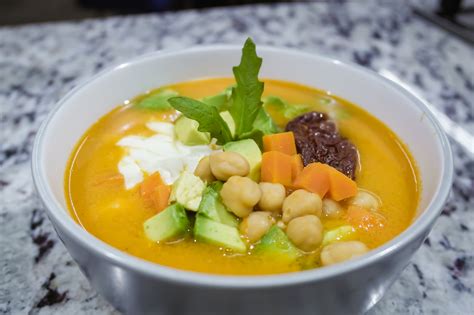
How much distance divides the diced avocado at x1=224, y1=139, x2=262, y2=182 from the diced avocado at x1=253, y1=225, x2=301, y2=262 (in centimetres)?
21

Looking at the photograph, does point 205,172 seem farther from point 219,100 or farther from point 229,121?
point 219,100

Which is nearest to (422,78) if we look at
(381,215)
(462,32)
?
(462,32)

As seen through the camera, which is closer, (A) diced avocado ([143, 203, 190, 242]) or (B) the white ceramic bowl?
(B) the white ceramic bowl

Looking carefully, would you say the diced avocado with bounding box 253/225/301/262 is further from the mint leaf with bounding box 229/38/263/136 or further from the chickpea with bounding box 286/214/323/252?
the mint leaf with bounding box 229/38/263/136

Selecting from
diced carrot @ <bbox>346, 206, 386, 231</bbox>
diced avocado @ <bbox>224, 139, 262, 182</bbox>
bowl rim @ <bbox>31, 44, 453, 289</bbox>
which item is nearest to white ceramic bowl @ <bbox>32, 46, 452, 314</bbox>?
bowl rim @ <bbox>31, 44, 453, 289</bbox>

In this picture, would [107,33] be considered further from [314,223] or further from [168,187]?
[314,223]

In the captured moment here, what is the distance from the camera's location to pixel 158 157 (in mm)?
1579

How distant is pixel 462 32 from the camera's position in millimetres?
2738

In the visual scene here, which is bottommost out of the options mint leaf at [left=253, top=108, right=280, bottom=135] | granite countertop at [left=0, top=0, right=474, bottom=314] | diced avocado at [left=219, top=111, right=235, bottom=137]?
granite countertop at [left=0, top=0, right=474, bottom=314]

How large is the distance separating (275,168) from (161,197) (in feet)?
1.00

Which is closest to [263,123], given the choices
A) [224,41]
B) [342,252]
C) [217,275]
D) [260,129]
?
[260,129]

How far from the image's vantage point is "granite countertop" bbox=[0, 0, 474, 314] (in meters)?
1.44

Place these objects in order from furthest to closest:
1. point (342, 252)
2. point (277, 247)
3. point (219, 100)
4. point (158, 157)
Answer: point (219, 100), point (158, 157), point (277, 247), point (342, 252)

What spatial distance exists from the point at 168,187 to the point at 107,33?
1638mm
